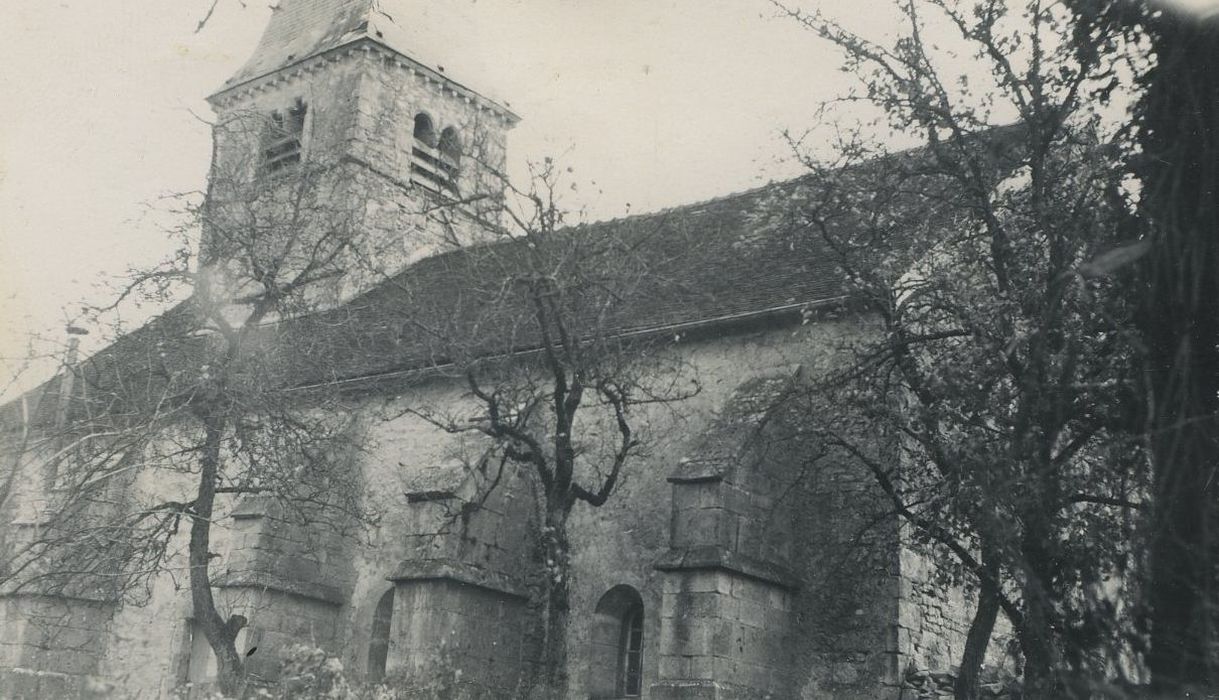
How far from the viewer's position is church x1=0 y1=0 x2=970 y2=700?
12.4 meters

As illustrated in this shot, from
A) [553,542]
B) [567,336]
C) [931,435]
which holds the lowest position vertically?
[553,542]

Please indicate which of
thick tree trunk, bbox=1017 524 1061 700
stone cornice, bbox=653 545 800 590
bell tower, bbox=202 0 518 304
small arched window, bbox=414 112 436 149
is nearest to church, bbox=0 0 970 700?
stone cornice, bbox=653 545 800 590

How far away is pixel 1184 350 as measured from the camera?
4492 mm

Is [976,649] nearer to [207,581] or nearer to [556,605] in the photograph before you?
[556,605]

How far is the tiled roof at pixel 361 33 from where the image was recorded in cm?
2505

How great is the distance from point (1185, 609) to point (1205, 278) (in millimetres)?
1316

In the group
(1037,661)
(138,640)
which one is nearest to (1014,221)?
(1037,661)

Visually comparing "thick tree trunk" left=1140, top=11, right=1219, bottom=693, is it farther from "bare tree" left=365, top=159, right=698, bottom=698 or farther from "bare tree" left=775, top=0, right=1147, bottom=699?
"bare tree" left=365, top=159, right=698, bottom=698

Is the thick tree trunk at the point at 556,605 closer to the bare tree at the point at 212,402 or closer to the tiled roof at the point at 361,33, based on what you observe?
the bare tree at the point at 212,402

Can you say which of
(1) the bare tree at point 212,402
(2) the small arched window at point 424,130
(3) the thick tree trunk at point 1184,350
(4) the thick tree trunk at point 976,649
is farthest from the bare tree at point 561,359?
(2) the small arched window at point 424,130

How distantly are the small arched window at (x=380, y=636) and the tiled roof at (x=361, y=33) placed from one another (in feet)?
42.9

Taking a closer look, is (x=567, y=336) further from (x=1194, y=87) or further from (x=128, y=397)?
(x=1194, y=87)

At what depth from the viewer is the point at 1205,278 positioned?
4523 millimetres

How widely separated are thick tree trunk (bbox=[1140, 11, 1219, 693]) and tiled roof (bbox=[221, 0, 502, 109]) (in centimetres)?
2176
